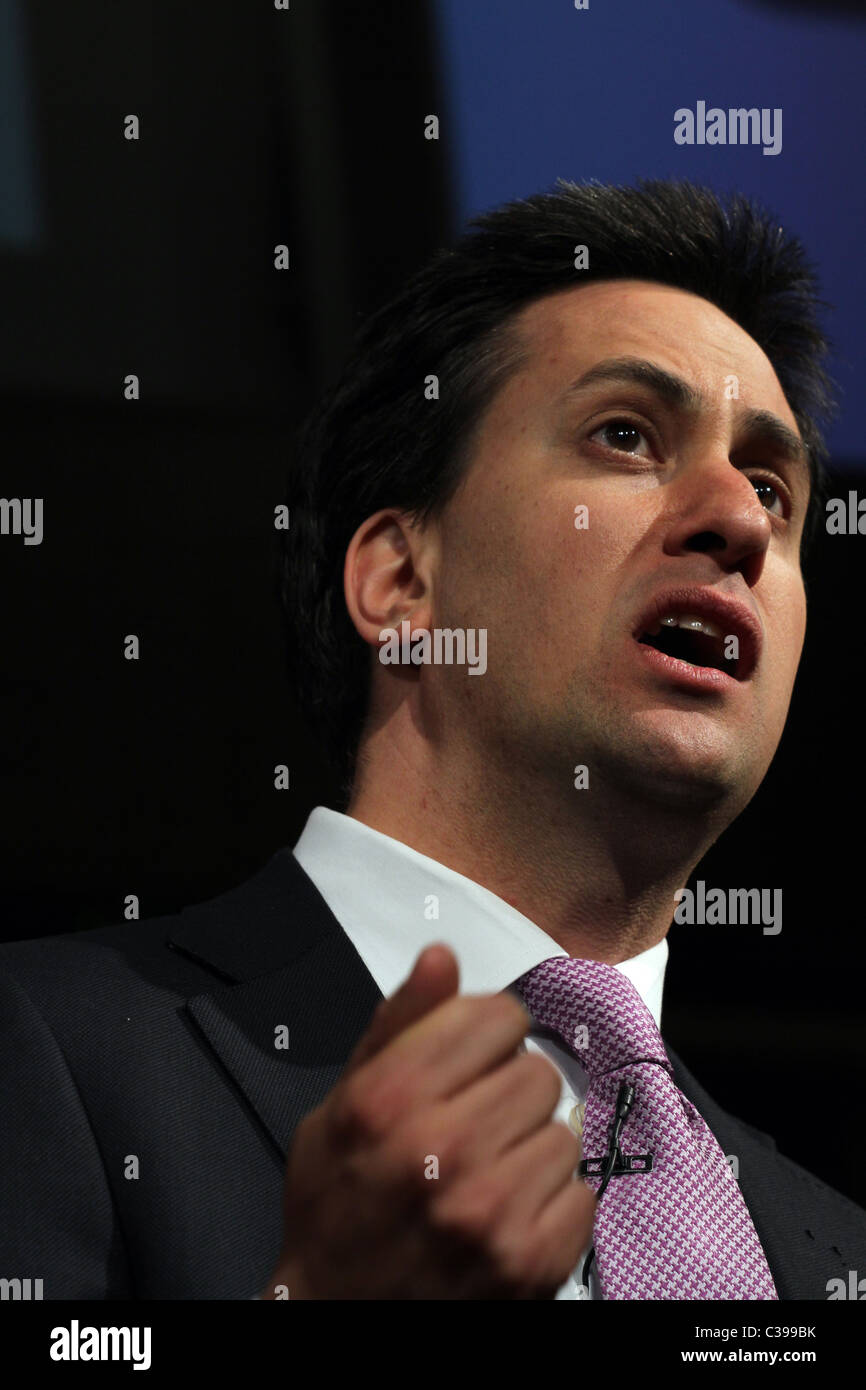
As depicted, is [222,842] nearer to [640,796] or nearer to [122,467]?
[122,467]

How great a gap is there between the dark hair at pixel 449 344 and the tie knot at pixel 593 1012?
1.62 feet

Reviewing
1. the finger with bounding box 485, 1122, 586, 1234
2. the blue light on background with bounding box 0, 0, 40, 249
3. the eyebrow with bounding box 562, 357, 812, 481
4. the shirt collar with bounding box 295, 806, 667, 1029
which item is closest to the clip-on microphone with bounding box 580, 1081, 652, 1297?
the shirt collar with bounding box 295, 806, 667, 1029

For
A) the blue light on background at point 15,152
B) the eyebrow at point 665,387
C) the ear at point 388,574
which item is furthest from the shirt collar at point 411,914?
the blue light on background at point 15,152

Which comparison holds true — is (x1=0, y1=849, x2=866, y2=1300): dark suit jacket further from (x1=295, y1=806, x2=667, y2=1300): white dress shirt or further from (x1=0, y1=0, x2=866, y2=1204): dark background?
(x1=0, y1=0, x2=866, y2=1204): dark background

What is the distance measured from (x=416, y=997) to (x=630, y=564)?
2.74ft

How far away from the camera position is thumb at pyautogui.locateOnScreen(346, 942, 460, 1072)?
1.02 metres

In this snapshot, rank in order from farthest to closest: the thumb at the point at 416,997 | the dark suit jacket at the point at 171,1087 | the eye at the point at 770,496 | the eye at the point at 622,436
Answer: the eye at the point at 770,496
the eye at the point at 622,436
the dark suit jacket at the point at 171,1087
the thumb at the point at 416,997

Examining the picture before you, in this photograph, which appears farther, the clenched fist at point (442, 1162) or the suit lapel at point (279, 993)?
the suit lapel at point (279, 993)

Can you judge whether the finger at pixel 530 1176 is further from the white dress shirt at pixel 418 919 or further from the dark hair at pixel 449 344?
the dark hair at pixel 449 344

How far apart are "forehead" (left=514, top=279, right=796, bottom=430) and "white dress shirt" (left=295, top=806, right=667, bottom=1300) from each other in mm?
583

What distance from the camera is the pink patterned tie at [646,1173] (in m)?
1.51

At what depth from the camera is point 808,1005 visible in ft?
7.95
